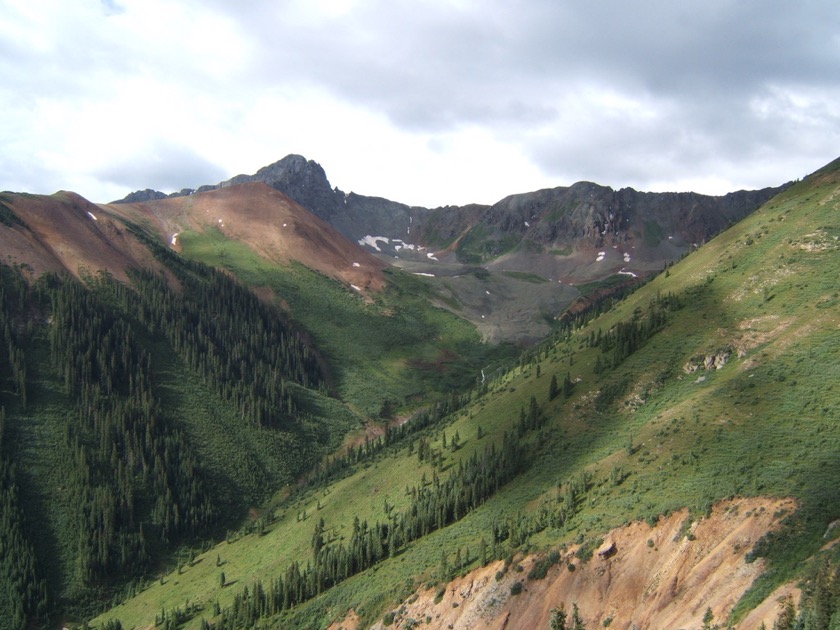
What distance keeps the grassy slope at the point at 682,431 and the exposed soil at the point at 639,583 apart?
91.9 inches

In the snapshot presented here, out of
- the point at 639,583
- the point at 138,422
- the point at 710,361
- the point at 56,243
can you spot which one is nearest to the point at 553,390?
the point at 710,361

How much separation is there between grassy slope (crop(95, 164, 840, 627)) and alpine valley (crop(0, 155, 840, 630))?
0.39m

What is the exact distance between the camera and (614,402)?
308 ft

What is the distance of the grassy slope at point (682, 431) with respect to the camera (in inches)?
2453

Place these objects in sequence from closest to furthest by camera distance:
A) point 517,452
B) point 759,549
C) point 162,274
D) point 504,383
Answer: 1. point 759,549
2. point 517,452
3. point 504,383
4. point 162,274

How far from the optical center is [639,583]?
5669 cm

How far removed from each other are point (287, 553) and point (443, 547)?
107 feet

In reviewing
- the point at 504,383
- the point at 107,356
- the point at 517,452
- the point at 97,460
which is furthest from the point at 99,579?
the point at 504,383

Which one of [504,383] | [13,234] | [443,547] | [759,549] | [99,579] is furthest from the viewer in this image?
[13,234]

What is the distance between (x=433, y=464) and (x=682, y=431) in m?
45.4

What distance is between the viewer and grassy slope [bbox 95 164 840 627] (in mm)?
62312

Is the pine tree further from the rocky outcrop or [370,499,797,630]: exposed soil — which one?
[370,499,797,630]: exposed soil

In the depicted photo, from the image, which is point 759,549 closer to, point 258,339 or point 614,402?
point 614,402

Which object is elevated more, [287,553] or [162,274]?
[162,274]
